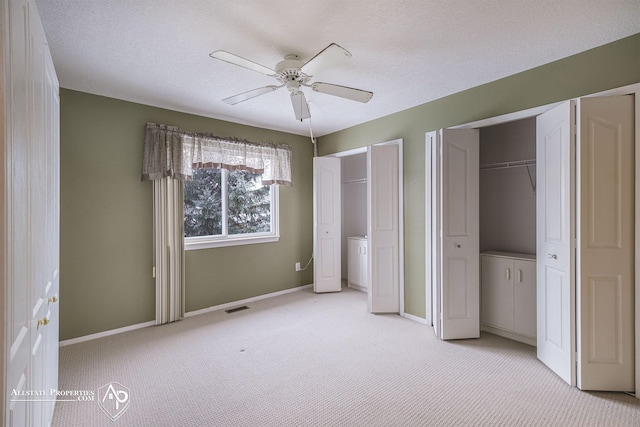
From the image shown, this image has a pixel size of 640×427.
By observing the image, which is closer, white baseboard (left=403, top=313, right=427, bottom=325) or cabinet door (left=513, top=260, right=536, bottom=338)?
cabinet door (left=513, top=260, right=536, bottom=338)

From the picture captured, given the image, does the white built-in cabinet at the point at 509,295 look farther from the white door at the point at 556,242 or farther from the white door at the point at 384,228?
the white door at the point at 384,228

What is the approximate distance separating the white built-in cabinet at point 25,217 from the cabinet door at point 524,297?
3.57 metres

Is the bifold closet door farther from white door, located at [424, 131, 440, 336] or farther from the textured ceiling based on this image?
white door, located at [424, 131, 440, 336]

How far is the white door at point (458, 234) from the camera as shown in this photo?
117 inches

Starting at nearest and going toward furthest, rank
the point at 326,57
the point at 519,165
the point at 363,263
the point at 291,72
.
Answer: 1. the point at 326,57
2. the point at 291,72
3. the point at 519,165
4. the point at 363,263

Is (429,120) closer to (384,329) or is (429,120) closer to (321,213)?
(321,213)

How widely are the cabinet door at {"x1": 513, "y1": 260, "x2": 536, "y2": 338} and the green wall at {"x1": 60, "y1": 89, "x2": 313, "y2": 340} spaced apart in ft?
11.1

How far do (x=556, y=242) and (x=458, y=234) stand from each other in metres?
0.81

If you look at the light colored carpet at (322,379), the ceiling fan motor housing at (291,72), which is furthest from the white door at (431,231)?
the ceiling fan motor housing at (291,72)

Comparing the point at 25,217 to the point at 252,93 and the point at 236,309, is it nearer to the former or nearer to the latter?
the point at 252,93

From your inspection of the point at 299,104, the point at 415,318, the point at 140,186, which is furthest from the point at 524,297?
the point at 140,186

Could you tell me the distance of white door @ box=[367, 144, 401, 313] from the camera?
3754 millimetres

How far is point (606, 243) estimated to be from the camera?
210cm

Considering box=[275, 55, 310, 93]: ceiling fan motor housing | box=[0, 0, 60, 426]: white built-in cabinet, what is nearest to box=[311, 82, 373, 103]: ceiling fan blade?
box=[275, 55, 310, 93]: ceiling fan motor housing
